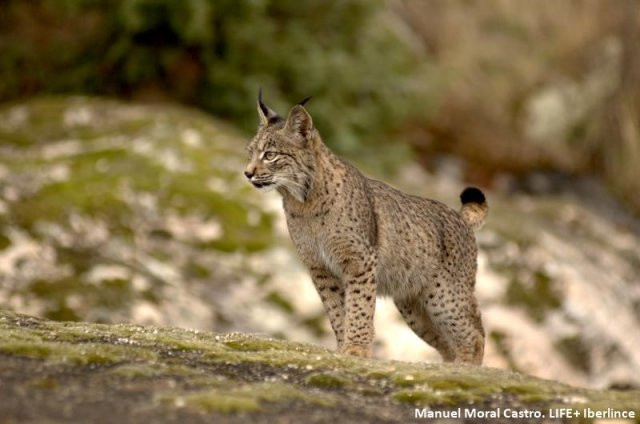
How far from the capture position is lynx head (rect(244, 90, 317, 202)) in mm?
11000

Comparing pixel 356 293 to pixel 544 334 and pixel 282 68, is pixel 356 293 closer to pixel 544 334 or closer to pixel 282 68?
pixel 544 334

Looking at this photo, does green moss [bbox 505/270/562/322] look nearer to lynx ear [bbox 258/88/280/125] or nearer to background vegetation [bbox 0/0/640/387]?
background vegetation [bbox 0/0/640/387]

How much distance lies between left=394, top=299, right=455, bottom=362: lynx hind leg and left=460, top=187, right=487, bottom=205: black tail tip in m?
1.53

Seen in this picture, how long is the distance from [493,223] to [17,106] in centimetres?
950

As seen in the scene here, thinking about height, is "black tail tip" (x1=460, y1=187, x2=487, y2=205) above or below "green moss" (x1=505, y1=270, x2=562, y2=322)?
below

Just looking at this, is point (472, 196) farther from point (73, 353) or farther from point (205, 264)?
point (205, 264)

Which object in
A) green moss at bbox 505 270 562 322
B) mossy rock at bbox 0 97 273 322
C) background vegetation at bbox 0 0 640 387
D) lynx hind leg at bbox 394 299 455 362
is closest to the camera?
lynx hind leg at bbox 394 299 455 362

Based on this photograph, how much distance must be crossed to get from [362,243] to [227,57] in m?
15.8

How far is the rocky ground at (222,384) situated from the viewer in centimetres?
733

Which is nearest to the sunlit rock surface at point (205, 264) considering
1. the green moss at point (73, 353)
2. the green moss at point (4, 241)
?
the green moss at point (4, 241)

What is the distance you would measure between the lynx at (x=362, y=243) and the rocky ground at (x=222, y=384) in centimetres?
121

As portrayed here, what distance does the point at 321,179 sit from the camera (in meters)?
11.4

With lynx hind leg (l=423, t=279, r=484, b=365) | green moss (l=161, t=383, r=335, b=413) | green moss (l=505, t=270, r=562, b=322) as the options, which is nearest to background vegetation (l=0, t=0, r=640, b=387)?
green moss (l=505, t=270, r=562, b=322)

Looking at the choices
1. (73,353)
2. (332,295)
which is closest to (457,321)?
(332,295)
